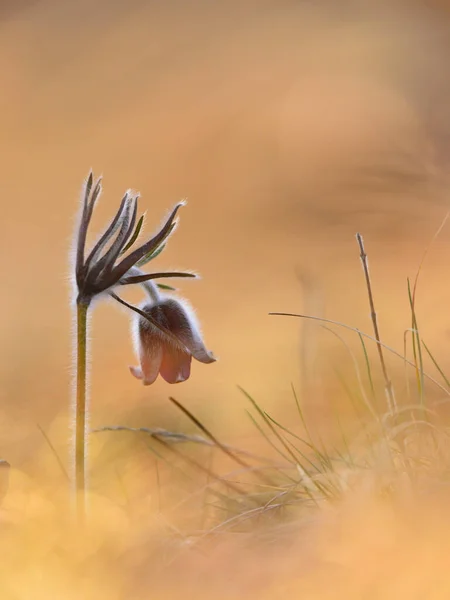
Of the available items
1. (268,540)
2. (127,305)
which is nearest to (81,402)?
(127,305)

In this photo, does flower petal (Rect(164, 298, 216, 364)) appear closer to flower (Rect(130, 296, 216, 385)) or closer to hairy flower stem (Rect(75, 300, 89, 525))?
flower (Rect(130, 296, 216, 385))

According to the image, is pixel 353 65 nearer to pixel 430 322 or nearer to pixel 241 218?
pixel 241 218

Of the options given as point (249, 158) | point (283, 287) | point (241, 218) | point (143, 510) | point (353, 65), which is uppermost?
point (353, 65)

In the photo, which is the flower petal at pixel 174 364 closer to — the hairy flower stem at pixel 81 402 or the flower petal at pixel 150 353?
the flower petal at pixel 150 353

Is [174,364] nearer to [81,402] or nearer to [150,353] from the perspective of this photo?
[150,353]

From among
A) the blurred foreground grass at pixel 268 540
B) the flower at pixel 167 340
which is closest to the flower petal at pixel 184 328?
the flower at pixel 167 340

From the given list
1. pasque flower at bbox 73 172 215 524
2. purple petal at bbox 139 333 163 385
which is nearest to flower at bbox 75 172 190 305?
pasque flower at bbox 73 172 215 524

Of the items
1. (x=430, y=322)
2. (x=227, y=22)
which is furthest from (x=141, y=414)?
(x=227, y=22)
